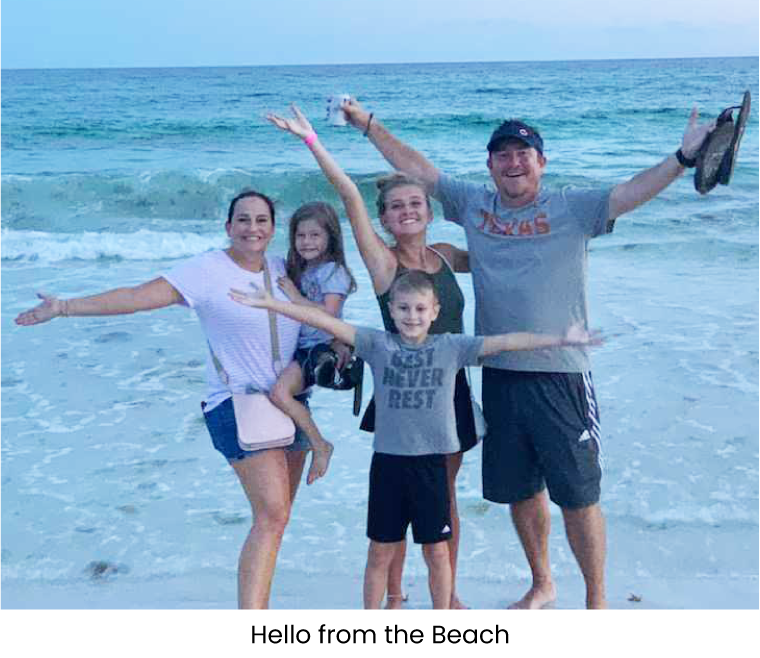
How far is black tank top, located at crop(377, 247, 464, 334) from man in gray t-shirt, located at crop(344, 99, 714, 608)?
0.47 ft

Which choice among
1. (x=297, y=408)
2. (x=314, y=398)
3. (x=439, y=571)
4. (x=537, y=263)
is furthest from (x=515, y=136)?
(x=314, y=398)

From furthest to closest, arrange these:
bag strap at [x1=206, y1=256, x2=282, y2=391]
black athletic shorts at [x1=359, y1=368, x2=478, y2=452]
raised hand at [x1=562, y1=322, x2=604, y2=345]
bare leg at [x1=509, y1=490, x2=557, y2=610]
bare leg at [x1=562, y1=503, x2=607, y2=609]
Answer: bare leg at [x1=509, y1=490, x2=557, y2=610] < bare leg at [x1=562, y1=503, x2=607, y2=609] < black athletic shorts at [x1=359, y1=368, x2=478, y2=452] < bag strap at [x1=206, y1=256, x2=282, y2=391] < raised hand at [x1=562, y1=322, x2=604, y2=345]

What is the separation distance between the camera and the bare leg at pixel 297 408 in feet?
11.3

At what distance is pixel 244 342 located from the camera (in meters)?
3.48

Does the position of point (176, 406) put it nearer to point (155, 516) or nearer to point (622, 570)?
point (155, 516)

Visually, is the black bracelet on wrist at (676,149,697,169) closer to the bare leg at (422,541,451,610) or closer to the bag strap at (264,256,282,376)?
the bag strap at (264,256,282,376)

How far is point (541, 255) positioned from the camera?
3.52 m

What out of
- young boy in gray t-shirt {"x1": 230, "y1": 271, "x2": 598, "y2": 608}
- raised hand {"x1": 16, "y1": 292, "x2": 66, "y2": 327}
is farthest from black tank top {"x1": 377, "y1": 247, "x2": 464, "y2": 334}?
raised hand {"x1": 16, "y1": 292, "x2": 66, "y2": 327}

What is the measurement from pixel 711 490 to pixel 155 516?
315 cm

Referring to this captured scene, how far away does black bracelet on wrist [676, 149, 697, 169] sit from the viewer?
129 inches

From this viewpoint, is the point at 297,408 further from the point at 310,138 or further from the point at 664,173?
the point at 664,173

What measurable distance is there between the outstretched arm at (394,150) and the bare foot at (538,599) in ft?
6.00

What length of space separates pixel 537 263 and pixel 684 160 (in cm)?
64

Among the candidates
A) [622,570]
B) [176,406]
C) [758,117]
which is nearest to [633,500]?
[622,570]
